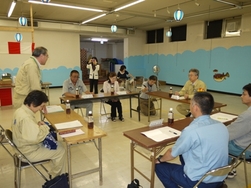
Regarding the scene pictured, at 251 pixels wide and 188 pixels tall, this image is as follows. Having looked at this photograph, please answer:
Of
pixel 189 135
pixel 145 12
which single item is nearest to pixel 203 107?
pixel 189 135

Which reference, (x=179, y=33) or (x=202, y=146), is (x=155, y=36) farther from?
(x=202, y=146)

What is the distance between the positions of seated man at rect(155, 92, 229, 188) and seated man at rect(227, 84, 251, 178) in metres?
0.56

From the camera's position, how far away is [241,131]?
190 centimetres

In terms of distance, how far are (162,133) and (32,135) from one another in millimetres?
1212

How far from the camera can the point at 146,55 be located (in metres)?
11.5

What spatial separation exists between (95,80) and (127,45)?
4.06 metres

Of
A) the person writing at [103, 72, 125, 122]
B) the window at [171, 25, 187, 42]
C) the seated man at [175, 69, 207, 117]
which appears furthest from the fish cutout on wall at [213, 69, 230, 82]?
the person writing at [103, 72, 125, 122]

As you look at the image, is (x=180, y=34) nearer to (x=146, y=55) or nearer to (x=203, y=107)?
(x=146, y=55)

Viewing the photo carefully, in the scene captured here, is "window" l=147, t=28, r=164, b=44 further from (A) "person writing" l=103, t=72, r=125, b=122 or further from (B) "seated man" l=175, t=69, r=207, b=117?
(B) "seated man" l=175, t=69, r=207, b=117

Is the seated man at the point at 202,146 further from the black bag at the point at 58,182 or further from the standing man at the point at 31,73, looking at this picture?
the standing man at the point at 31,73

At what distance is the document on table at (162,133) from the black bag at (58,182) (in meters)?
0.87

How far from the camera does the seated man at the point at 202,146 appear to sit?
1364 millimetres

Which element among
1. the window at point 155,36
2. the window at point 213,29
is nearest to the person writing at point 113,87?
the window at point 213,29

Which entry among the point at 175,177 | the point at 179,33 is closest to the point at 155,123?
the point at 175,177
